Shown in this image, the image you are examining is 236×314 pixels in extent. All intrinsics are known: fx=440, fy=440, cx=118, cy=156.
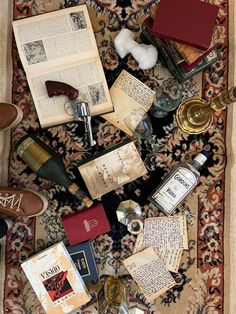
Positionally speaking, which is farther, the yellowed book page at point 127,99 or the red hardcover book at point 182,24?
the yellowed book page at point 127,99

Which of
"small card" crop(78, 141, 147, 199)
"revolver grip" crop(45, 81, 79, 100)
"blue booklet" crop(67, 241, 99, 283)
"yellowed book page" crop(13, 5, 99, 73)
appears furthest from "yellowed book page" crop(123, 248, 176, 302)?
"yellowed book page" crop(13, 5, 99, 73)

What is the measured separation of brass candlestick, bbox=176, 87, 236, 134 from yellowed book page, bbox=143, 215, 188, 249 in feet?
0.91

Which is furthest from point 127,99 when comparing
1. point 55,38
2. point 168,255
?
point 168,255

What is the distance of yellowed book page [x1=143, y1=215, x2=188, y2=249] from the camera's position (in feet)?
4.46

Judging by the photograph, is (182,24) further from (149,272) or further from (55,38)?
(149,272)

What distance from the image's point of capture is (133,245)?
53.5 inches

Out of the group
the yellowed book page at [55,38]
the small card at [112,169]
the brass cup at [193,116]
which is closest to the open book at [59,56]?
the yellowed book page at [55,38]

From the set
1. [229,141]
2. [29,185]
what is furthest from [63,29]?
[229,141]

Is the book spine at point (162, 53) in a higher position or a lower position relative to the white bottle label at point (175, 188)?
higher

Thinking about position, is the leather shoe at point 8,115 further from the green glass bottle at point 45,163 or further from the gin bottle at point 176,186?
the gin bottle at point 176,186

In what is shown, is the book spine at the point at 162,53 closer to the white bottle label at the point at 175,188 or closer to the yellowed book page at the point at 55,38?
the yellowed book page at the point at 55,38

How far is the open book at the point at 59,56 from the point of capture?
1.33 m

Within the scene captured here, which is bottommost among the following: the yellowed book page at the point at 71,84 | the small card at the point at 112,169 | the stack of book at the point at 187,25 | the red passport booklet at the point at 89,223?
the red passport booklet at the point at 89,223

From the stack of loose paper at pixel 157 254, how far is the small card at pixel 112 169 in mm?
154
